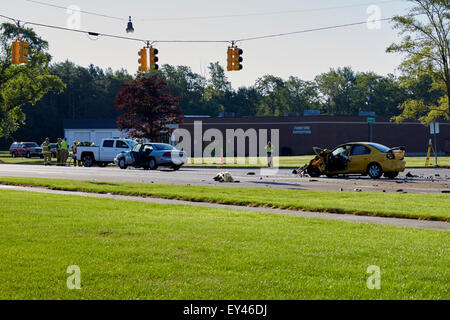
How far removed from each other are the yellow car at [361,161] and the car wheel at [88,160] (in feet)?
63.8

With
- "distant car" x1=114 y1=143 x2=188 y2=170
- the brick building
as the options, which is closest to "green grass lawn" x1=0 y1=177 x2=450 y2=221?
"distant car" x1=114 y1=143 x2=188 y2=170

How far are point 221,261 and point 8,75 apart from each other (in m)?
66.9

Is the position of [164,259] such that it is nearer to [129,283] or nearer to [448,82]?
[129,283]

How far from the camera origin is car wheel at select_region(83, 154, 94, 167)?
39.7 metres

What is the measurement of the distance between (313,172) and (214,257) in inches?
717

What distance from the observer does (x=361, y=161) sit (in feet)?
77.8

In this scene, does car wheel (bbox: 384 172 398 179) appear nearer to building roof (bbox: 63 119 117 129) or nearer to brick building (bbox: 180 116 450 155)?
brick building (bbox: 180 116 450 155)

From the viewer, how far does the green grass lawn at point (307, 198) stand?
1266 centimetres

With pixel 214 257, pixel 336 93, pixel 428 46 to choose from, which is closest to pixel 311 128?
pixel 428 46

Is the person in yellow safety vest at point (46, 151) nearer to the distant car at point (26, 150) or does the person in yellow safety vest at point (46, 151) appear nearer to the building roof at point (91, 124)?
the distant car at point (26, 150)

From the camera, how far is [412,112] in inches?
1889

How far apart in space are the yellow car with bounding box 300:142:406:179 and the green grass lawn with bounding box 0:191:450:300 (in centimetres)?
1284

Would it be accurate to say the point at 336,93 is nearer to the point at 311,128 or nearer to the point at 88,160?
the point at 311,128
